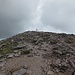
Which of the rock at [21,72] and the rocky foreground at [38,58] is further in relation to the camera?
the rocky foreground at [38,58]

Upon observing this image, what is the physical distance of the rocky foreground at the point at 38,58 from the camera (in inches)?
502

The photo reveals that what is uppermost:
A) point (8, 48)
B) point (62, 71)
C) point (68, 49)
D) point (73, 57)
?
point (8, 48)

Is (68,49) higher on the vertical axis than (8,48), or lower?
lower

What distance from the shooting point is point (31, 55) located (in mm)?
14750

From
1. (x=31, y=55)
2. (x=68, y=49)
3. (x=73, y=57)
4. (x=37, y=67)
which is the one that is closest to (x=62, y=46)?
(x=68, y=49)

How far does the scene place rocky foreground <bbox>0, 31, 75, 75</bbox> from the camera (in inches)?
502

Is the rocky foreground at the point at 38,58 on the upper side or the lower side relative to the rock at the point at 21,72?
upper

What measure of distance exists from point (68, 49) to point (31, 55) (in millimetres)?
3651

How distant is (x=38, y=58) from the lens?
1427cm

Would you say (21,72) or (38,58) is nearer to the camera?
(21,72)

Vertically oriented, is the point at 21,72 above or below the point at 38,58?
below

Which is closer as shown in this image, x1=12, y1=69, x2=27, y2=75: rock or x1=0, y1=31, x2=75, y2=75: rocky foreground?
x1=12, y1=69, x2=27, y2=75: rock

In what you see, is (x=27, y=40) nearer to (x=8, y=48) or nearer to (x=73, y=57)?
(x=8, y=48)

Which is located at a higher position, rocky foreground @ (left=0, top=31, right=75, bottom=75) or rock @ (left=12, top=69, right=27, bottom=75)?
rocky foreground @ (left=0, top=31, right=75, bottom=75)
